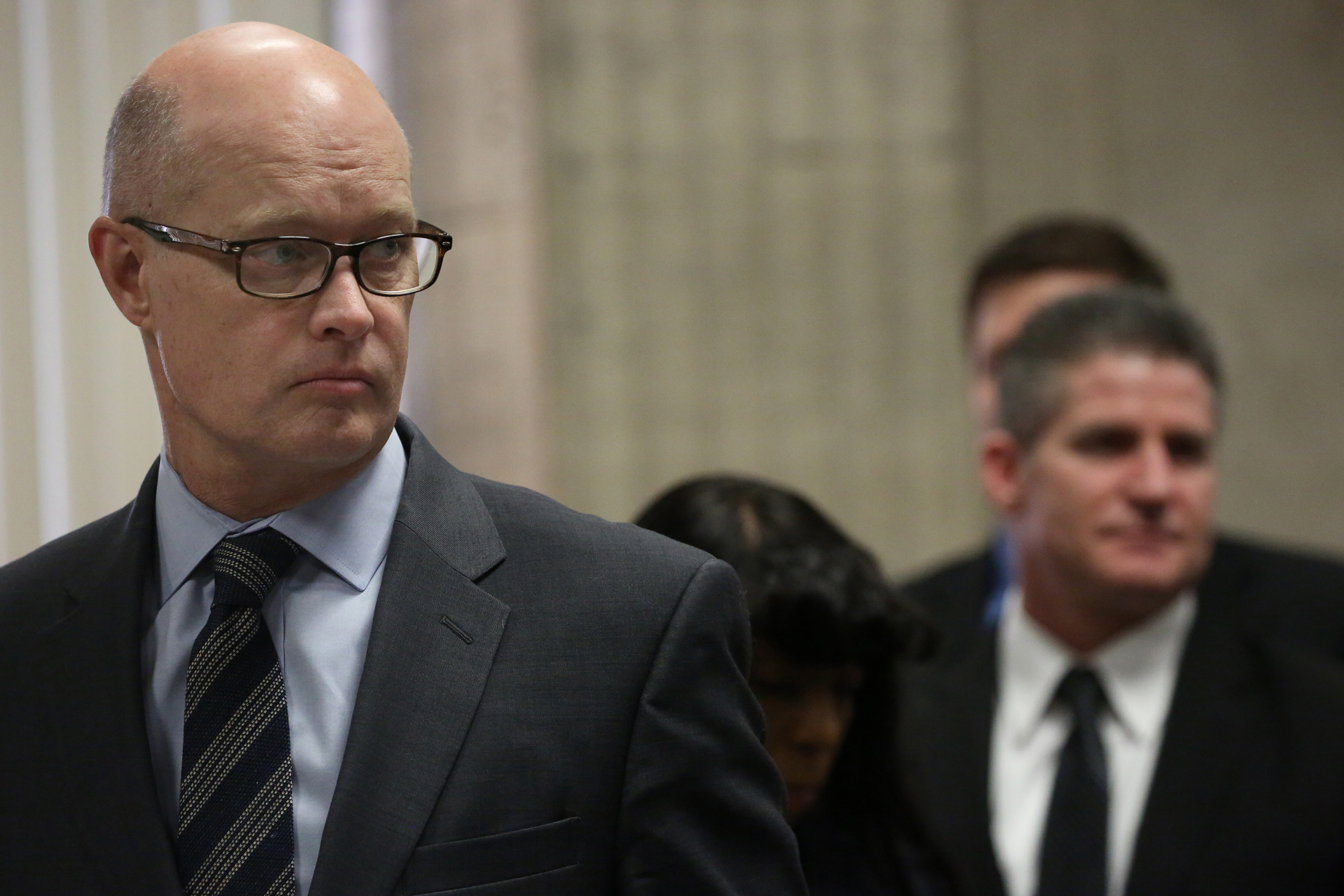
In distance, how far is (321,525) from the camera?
5.16 feet

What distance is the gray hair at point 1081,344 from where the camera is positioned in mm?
3275

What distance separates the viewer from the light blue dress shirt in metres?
1.50

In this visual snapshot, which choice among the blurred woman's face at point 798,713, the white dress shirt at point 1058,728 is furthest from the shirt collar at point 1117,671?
the blurred woman's face at point 798,713

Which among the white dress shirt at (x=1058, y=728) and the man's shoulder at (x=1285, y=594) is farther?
the man's shoulder at (x=1285, y=594)

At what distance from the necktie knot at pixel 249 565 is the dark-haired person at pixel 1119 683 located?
65.3 inches

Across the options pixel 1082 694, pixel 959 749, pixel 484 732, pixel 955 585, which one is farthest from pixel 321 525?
pixel 955 585

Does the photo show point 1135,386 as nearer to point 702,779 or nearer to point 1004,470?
point 1004,470

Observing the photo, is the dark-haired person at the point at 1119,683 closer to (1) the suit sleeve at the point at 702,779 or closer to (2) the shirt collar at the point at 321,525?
(1) the suit sleeve at the point at 702,779

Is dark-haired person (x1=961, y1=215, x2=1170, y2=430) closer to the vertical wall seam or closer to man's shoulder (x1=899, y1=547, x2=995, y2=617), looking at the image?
man's shoulder (x1=899, y1=547, x2=995, y2=617)

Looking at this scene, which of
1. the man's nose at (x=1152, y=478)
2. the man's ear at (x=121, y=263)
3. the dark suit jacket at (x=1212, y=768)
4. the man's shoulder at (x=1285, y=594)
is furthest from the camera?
the man's shoulder at (x=1285, y=594)

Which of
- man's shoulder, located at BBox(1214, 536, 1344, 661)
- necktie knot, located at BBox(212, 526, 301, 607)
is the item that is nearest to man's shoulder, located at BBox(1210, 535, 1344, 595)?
man's shoulder, located at BBox(1214, 536, 1344, 661)

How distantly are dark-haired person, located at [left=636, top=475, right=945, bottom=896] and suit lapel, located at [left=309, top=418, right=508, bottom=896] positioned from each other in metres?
0.57

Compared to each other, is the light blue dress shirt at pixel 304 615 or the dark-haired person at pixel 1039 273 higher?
the dark-haired person at pixel 1039 273

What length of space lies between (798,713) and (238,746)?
3.23 ft
